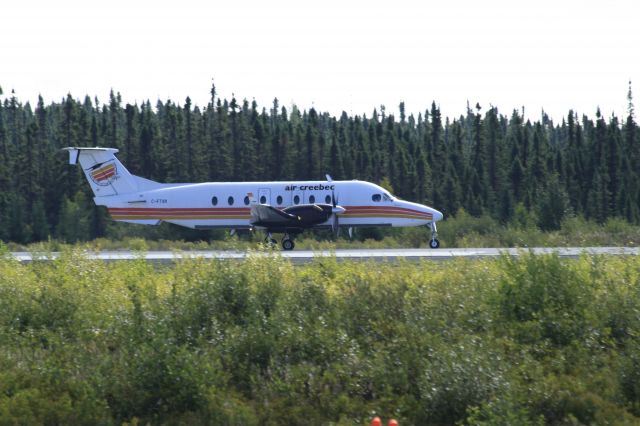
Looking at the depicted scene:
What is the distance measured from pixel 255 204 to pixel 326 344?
19414 millimetres

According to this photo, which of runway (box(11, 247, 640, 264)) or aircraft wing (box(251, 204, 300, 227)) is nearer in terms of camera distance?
runway (box(11, 247, 640, 264))

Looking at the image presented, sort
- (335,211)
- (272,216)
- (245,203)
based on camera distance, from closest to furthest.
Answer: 1. (272,216)
2. (335,211)
3. (245,203)

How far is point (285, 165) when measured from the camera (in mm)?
84125

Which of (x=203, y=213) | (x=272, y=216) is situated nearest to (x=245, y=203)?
(x=203, y=213)

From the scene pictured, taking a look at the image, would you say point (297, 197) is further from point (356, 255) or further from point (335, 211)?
point (356, 255)

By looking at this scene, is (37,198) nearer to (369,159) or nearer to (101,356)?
(369,159)

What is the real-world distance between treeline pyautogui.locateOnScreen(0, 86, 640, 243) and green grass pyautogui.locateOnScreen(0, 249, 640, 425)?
5325 centimetres

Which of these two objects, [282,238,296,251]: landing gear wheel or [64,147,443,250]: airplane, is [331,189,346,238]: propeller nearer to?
[64,147,443,250]: airplane

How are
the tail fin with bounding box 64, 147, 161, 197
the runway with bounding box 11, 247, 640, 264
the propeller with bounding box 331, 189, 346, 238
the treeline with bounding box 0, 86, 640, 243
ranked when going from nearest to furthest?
1. the runway with bounding box 11, 247, 640, 264
2. the propeller with bounding box 331, 189, 346, 238
3. the tail fin with bounding box 64, 147, 161, 197
4. the treeline with bounding box 0, 86, 640, 243

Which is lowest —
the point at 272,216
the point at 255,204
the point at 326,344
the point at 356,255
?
the point at 326,344

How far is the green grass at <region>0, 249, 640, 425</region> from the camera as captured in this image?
13.7 m

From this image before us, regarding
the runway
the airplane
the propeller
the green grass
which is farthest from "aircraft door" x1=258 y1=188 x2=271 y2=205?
the green grass

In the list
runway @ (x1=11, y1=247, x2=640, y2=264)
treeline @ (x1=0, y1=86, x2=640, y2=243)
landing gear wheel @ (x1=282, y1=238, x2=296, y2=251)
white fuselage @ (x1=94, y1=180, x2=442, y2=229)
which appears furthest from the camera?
treeline @ (x1=0, y1=86, x2=640, y2=243)

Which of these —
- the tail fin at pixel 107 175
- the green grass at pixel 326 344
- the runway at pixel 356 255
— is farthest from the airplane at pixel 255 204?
the green grass at pixel 326 344
